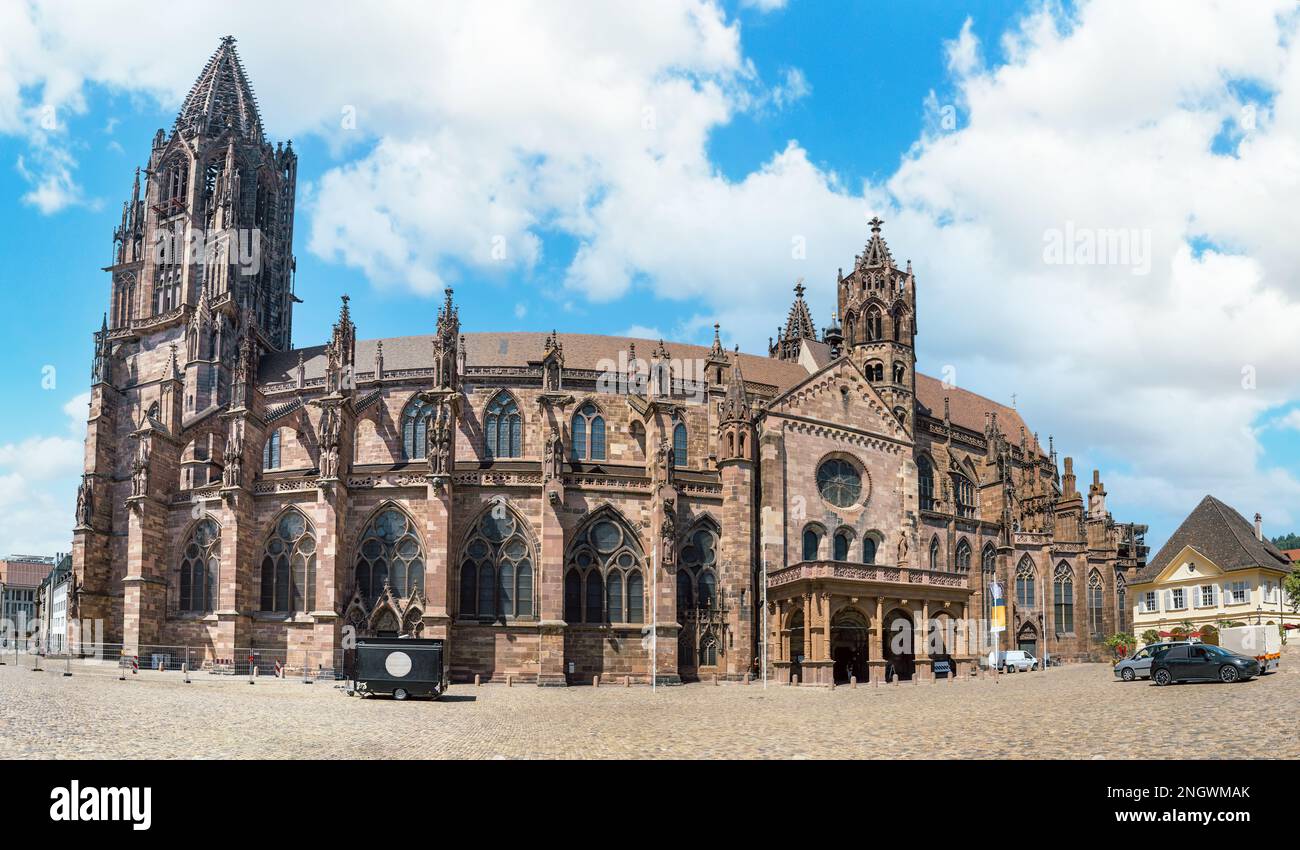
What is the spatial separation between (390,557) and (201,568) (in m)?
10.7

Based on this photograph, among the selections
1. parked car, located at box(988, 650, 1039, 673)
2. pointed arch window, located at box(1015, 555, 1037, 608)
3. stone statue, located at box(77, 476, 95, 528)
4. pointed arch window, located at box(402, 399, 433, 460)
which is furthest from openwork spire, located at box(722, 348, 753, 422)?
stone statue, located at box(77, 476, 95, 528)

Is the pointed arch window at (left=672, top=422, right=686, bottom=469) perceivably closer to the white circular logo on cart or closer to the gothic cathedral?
the gothic cathedral

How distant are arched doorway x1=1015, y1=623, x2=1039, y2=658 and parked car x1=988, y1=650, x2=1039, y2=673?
5.61 m

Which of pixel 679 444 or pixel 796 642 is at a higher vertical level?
pixel 679 444

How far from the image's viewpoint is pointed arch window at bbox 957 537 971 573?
202 feet

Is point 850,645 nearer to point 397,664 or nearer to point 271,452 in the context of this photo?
point 397,664

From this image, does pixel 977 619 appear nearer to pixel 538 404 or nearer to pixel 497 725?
pixel 538 404

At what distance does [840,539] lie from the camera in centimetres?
5322

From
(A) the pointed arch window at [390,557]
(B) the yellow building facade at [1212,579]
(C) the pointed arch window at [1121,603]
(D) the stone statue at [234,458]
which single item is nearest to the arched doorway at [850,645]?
(A) the pointed arch window at [390,557]

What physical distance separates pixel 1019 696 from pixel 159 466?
42787 mm

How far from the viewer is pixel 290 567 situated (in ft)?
159

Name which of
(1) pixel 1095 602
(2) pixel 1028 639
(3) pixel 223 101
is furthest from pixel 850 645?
(3) pixel 223 101

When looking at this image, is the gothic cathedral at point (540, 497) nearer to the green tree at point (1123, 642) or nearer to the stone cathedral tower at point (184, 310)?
the stone cathedral tower at point (184, 310)
